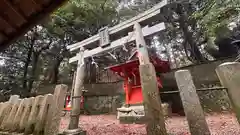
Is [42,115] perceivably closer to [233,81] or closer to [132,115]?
[233,81]

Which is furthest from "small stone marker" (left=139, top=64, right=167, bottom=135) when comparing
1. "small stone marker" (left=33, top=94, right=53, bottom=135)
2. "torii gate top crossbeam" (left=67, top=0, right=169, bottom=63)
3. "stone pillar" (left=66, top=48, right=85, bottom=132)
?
"stone pillar" (left=66, top=48, right=85, bottom=132)

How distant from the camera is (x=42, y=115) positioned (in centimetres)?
236

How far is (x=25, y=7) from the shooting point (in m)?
1.51

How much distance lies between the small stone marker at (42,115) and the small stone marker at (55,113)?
100 mm

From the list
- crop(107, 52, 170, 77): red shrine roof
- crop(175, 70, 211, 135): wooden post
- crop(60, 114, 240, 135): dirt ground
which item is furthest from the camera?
crop(107, 52, 170, 77): red shrine roof

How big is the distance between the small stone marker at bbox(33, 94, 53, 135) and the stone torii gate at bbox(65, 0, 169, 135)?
2.97ft

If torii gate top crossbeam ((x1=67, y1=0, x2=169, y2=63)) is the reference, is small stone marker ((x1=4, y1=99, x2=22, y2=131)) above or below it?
below

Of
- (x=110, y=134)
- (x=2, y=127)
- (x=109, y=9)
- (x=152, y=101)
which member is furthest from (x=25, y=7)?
(x=109, y=9)

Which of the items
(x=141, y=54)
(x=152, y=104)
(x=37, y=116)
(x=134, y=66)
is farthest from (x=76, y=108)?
(x=134, y=66)

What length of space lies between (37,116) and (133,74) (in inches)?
156

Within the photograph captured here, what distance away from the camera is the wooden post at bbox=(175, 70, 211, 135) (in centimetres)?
128

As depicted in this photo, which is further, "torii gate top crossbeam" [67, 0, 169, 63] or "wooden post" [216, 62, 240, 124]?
"torii gate top crossbeam" [67, 0, 169, 63]

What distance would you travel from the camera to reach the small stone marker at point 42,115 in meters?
2.32

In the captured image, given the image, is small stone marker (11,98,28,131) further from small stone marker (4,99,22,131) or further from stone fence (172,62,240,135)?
stone fence (172,62,240,135)
